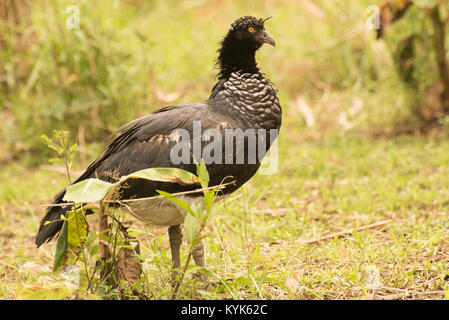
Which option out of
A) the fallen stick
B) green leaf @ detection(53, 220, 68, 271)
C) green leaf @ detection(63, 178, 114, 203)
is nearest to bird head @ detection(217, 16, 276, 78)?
the fallen stick

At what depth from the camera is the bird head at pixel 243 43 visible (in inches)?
146

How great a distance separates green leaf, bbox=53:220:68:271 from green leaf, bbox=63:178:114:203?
215 mm

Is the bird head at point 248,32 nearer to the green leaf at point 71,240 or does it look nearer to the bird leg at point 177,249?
the bird leg at point 177,249

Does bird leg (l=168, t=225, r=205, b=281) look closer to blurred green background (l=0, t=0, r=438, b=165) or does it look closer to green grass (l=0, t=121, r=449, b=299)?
green grass (l=0, t=121, r=449, b=299)

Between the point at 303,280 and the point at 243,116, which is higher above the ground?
the point at 243,116

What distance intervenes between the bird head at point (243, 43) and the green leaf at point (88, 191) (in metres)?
1.37

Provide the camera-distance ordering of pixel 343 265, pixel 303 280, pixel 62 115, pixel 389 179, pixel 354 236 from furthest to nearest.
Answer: pixel 62 115 → pixel 389 179 → pixel 354 236 → pixel 343 265 → pixel 303 280

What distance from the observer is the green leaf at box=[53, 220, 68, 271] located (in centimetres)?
280

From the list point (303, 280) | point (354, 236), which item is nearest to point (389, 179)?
point (354, 236)

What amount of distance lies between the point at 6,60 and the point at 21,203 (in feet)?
6.84

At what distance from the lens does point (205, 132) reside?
10.7 feet

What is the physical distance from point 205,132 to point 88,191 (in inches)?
33.8

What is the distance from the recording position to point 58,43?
6387 millimetres

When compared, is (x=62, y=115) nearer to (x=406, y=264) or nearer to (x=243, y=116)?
(x=243, y=116)
